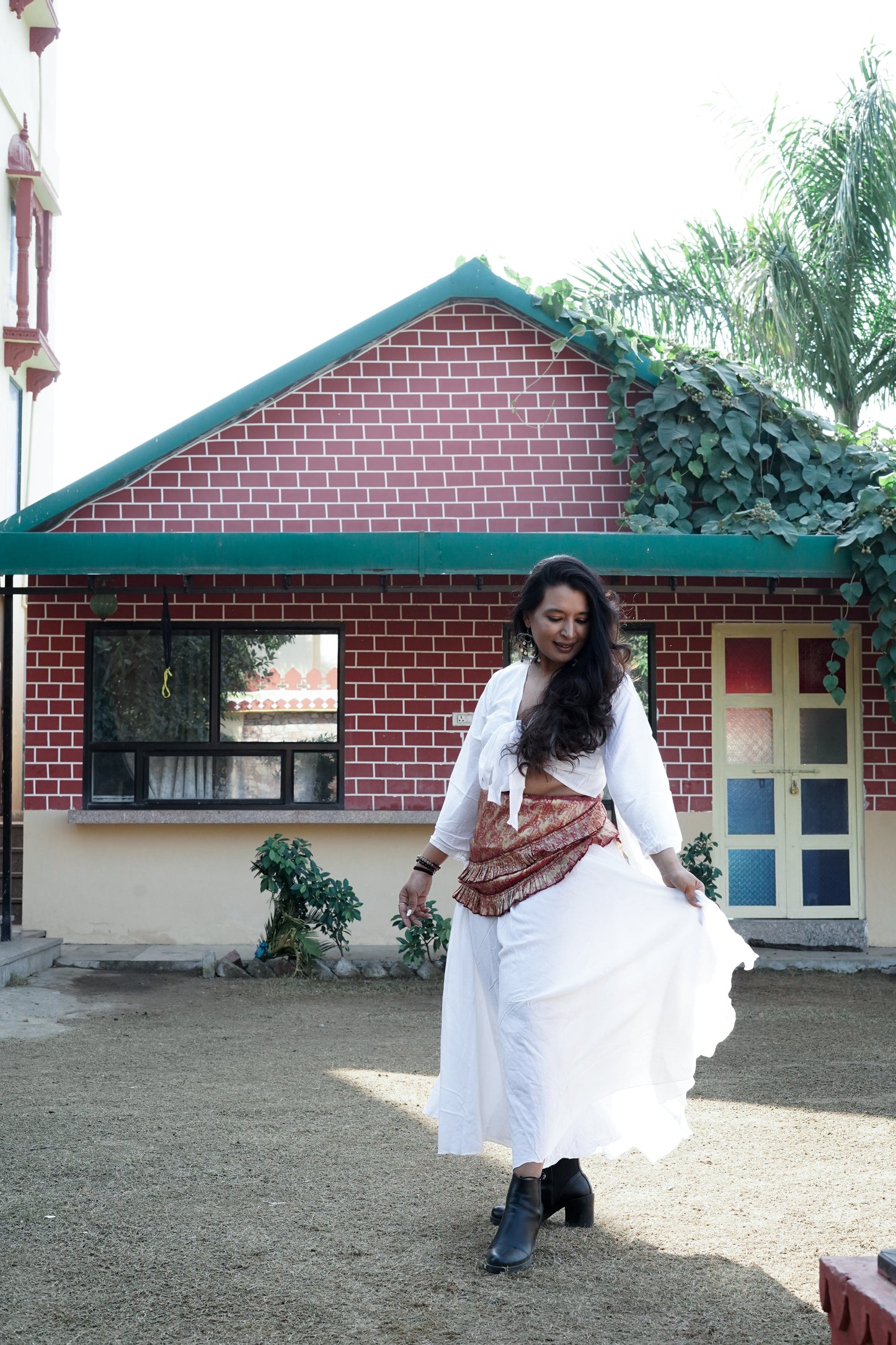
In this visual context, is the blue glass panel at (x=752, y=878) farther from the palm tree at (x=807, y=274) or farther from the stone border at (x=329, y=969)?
the palm tree at (x=807, y=274)

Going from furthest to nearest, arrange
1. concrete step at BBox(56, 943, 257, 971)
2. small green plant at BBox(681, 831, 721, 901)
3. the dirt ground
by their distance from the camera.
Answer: small green plant at BBox(681, 831, 721, 901)
concrete step at BBox(56, 943, 257, 971)
the dirt ground

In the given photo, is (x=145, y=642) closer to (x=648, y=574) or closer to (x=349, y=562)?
(x=349, y=562)

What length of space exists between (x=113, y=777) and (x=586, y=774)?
6.29 m

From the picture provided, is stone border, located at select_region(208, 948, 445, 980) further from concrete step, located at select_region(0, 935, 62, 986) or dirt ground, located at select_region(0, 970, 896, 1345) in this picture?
dirt ground, located at select_region(0, 970, 896, 1345)

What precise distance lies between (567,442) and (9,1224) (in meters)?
6.94

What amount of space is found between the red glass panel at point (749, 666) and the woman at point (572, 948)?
5.99m

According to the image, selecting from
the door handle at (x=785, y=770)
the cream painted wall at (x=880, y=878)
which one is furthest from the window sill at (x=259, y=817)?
the cream painted wall at (x=880, y=878)

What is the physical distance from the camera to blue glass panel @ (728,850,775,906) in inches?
368

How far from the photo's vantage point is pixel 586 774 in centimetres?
363

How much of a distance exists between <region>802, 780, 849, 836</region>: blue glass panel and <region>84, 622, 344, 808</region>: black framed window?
3.40 meters

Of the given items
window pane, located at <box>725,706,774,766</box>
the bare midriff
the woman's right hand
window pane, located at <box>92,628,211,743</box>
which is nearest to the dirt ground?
the woman's right hand

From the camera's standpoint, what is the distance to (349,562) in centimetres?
814

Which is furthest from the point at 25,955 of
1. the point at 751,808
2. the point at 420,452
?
the point at 751,808

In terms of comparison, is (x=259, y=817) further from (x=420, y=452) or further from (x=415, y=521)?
(x=420, y=452)
